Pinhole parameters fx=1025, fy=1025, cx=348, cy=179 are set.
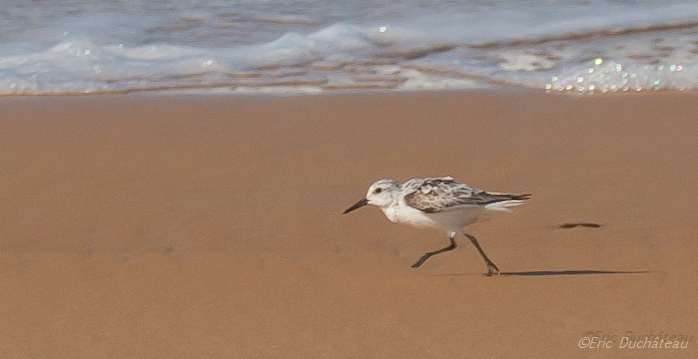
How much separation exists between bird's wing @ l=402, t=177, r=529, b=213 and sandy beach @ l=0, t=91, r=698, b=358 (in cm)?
30

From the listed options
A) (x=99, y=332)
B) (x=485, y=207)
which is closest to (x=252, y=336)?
(x=99, y=332)

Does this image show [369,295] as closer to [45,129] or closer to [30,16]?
[45,129]

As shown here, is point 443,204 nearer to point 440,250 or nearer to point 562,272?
point 440,250

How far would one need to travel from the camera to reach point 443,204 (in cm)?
450

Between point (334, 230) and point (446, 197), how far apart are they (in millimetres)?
763

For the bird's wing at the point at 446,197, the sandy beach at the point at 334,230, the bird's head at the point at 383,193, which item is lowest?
the sandy beach at the point at 334,230

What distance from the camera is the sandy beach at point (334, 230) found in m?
3.89

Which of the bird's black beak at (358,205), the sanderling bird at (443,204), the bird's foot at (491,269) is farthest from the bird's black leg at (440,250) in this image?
the bird's black beak at (358,205)

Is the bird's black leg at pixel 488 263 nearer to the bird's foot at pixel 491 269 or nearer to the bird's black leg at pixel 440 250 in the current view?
the bird's foot at pixel 491 269

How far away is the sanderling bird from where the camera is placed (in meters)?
4.49

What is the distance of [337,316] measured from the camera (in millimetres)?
4043

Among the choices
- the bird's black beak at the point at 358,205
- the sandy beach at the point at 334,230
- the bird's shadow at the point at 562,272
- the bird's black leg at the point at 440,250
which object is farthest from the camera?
the bird's black beak at the point at 358,205

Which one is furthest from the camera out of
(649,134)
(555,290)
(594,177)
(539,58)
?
(539,58)

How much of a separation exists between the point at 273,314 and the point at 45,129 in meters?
3.55
